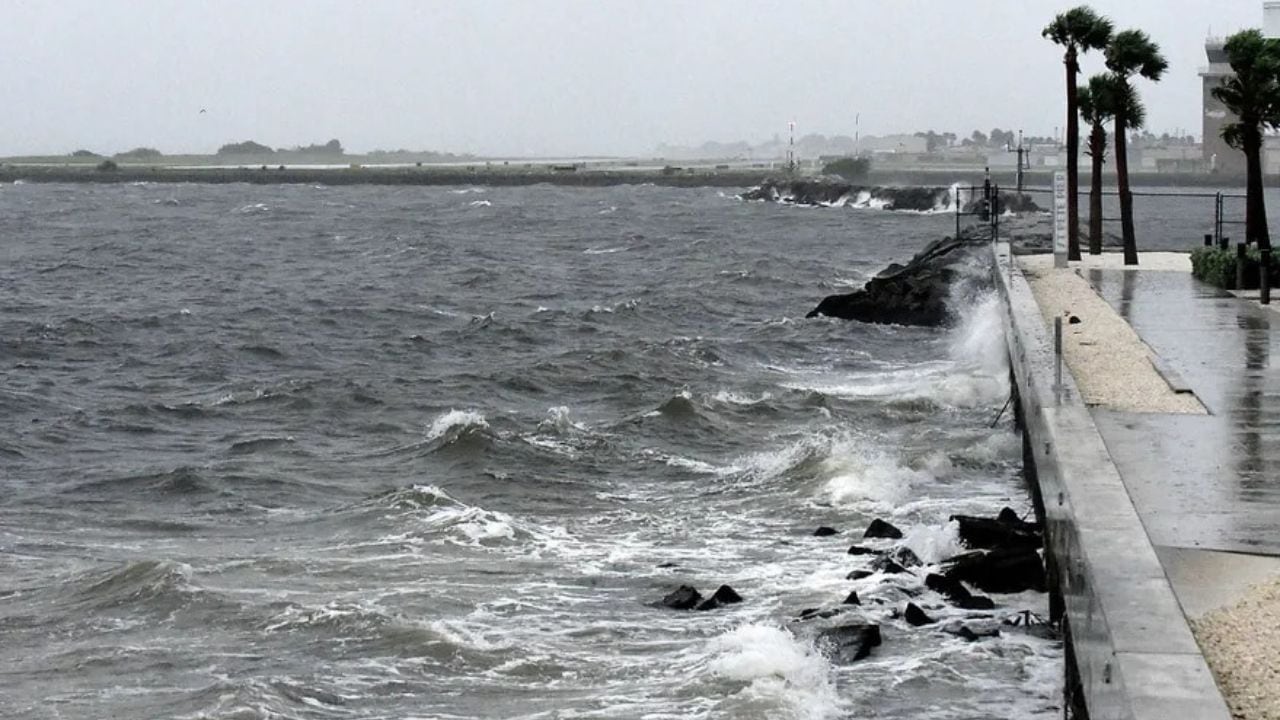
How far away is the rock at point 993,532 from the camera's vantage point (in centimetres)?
1513

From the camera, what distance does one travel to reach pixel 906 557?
1524cm

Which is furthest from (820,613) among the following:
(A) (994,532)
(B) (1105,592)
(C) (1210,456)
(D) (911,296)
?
(D) (911,296)

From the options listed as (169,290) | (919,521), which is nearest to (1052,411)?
(919,521)

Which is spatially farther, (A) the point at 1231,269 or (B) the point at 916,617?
(A) the point at 1231,269

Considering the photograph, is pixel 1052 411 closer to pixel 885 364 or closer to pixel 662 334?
pixel 885 364

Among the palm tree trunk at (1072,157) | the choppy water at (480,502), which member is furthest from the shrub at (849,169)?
the palm tree trunk at (1072,157)

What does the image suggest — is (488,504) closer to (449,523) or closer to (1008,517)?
(449,523)

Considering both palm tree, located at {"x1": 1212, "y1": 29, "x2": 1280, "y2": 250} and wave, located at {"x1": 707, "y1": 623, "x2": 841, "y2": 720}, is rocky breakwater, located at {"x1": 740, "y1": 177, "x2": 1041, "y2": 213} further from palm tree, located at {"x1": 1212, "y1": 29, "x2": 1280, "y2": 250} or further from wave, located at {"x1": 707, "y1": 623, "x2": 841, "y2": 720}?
wave, located at {"x1": 707, "y1": 623, "x2": 841, "y2": 720}

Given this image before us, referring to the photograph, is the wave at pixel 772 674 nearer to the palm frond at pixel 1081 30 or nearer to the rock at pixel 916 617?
the rock at pixel 916 617

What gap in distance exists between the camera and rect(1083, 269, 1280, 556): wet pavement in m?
11.9

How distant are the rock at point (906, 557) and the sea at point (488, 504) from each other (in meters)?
0.19

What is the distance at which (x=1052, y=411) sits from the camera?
1567cm

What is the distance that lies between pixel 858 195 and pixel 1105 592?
4832 inches

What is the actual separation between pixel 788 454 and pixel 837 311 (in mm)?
19683
